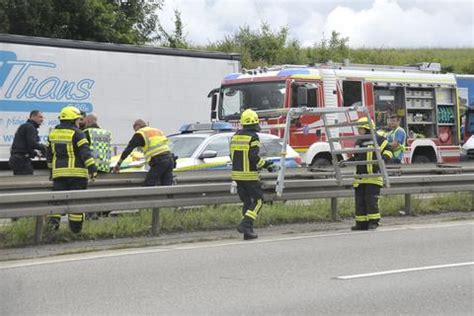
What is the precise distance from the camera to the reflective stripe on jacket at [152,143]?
1080 centimetres

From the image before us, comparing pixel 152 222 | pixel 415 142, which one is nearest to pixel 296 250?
pixel 152 222

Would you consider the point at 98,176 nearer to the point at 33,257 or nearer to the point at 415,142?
the point at 33,257

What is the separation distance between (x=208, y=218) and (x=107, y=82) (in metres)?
8.46

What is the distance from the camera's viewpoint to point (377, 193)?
10.7 meters

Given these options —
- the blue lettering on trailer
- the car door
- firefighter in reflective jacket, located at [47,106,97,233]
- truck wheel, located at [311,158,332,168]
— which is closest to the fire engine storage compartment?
truck wheel, located at [311,158,332,168]

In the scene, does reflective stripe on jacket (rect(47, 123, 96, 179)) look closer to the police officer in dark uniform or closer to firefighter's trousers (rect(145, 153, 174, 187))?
firefighter's trousers (rect(145, 153, 174, 187))

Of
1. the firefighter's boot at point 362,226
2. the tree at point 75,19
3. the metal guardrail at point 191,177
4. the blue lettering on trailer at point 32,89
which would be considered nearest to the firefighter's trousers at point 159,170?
the metal guardrail at point 191,177

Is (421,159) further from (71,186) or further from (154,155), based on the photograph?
(71,186)

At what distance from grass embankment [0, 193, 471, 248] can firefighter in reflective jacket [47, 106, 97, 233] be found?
1.10 feet

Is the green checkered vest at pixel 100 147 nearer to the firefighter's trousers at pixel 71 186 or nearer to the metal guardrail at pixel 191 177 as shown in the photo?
the metal guardrail at pixel 191 177

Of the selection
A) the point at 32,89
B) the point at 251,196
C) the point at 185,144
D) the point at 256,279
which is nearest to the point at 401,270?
the point at 256,279

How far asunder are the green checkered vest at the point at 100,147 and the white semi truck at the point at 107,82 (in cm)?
596

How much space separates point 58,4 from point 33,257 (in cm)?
2061

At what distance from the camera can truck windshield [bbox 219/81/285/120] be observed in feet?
52.4
